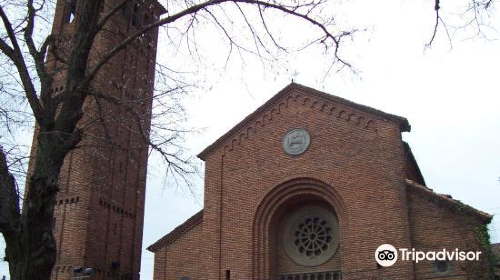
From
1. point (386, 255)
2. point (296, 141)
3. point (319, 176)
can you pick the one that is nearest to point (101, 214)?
point (296, 141)

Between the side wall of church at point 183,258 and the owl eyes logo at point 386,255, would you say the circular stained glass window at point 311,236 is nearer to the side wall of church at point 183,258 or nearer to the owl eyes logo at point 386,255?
the owl eyes logo at point 386,255

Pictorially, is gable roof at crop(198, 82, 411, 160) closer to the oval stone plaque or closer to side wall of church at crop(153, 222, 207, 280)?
the oval stone plaque

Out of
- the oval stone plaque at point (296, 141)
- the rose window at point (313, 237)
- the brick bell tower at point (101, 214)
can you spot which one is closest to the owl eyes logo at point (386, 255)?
the rose window at point (313, 237)

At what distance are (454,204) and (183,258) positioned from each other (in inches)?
332

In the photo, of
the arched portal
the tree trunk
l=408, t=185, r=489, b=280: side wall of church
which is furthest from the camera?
the arched portal

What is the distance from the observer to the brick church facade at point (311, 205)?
1539cm

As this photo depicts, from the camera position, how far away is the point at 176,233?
18594 millimetres

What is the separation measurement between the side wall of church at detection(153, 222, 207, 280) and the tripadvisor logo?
18.1 ft

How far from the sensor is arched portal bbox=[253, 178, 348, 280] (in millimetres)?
16969

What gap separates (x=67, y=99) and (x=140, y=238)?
16545mm

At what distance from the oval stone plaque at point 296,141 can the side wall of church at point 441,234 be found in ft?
12.1

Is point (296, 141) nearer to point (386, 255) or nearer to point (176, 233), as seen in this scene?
point (386, 255)

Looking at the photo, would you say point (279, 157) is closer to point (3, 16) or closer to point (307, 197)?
point (307, 197)

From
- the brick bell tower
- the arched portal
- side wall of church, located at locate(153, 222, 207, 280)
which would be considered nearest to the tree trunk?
the brick bell tower
